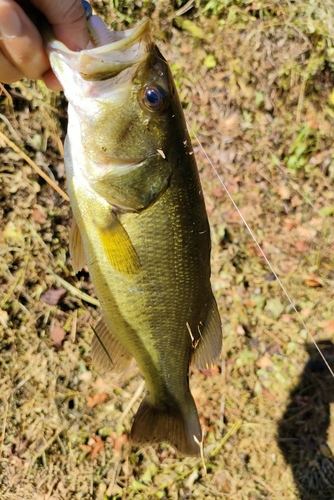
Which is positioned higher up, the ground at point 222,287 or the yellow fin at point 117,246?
the yellow fin at point 117,246

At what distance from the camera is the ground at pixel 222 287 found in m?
2.82

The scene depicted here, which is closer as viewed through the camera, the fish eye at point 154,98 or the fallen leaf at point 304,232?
the fish eye at point 154,98

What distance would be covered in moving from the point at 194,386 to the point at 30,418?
1.12 metres

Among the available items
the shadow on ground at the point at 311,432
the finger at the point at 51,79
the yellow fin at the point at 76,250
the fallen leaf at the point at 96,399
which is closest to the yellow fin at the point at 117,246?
the yellow fin at the point at 76,250

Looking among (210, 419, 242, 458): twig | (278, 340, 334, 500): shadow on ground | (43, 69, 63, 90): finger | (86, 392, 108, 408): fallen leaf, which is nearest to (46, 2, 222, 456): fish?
(43, 69, 63, 90): finger

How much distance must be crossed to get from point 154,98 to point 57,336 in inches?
81.8

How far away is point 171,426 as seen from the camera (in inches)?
70.7

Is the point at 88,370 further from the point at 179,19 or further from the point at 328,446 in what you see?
the point at 179,19

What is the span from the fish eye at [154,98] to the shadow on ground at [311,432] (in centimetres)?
258

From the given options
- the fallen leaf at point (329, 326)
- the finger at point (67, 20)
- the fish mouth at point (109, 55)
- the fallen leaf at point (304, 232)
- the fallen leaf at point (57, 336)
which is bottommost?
the fallen leaf at point (329, 326)

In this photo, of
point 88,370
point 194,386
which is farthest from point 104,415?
point 194,386

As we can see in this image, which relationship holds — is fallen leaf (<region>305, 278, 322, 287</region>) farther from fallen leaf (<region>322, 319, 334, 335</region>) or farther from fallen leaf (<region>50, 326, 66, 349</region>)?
fallen leaf (<region>50, 326, 66, 349</region>)

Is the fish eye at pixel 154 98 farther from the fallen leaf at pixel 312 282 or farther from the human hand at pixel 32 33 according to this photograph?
the fallen leaf at pixel 312 282

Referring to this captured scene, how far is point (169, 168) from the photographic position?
1300mm
